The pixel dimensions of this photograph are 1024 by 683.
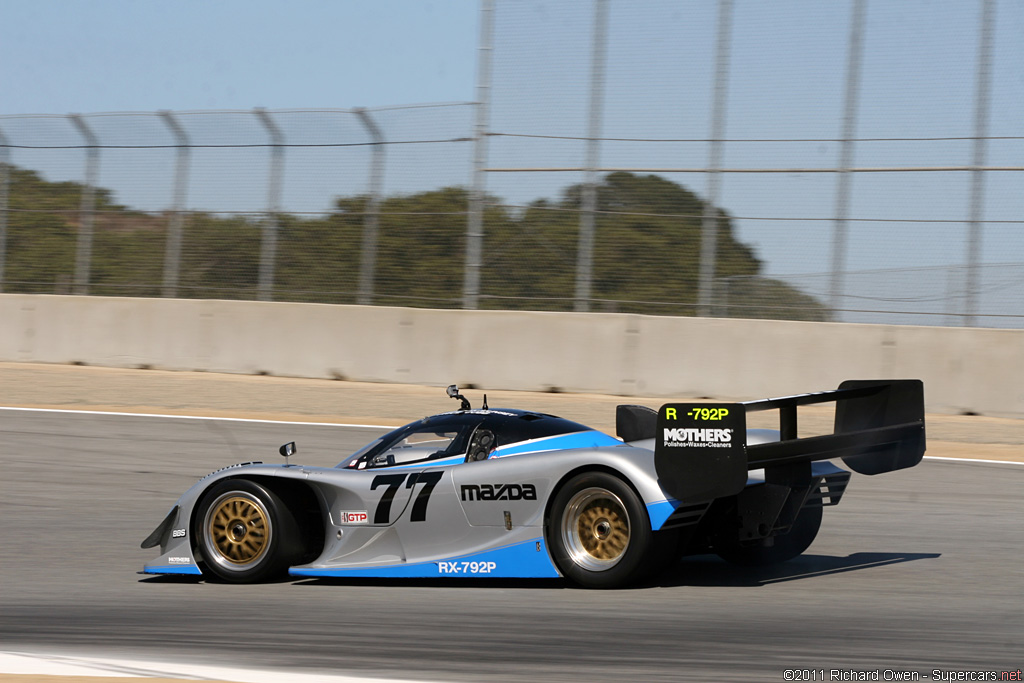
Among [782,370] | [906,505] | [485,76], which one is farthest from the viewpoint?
[485,76]

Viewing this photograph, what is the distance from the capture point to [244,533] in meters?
7.27

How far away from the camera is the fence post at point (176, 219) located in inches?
792

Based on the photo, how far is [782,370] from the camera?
51.4ft

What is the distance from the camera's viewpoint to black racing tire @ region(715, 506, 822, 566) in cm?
741

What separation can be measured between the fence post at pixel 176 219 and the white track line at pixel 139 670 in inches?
609

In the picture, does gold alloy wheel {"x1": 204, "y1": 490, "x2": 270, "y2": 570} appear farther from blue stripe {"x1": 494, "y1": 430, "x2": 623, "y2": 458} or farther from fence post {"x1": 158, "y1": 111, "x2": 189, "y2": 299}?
Answer: fence post {"x1": 158, "y1": 111, "x2": 189, "y2": 299}

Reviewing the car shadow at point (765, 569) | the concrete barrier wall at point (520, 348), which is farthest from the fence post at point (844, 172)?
the car shadow at point (765, 569)

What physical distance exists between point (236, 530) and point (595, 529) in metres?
2.33

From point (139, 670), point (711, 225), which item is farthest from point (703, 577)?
point (711, 225)

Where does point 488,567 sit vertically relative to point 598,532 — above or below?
below

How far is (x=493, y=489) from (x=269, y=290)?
13.3 meters

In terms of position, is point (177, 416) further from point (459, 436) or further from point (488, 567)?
point (488, 567)

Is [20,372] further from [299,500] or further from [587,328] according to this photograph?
[299,500]

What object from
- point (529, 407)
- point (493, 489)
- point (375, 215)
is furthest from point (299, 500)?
point (375, 215)
